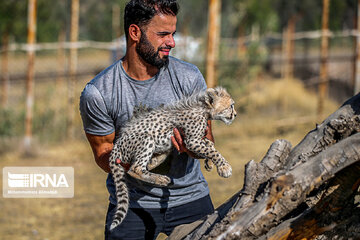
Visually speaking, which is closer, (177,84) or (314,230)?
(314,230)

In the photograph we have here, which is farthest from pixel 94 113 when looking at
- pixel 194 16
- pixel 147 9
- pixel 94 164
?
pixel 194 16

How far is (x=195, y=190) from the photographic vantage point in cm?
365

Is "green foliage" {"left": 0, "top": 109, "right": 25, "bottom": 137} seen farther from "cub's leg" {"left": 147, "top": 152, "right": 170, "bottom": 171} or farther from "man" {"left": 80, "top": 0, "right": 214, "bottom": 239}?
"cub's leg" {"left": 147, "top": 152, "right": 170, "bottom": 171}

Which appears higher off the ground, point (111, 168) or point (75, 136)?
point (111, 168)

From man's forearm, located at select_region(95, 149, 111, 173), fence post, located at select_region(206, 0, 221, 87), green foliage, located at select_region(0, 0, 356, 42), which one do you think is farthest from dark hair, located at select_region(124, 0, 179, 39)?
green foliage, located at select_region(0, 0, 356, 42)

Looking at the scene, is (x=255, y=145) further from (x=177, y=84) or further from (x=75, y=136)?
(x=177, y=84)

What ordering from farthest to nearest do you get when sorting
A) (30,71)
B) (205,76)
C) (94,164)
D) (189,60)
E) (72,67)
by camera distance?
1. (189,60)
2. (72,67)
3. (205,76)
4. (94,164)
5. (30,71)

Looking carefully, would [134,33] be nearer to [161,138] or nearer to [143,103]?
[143,103]

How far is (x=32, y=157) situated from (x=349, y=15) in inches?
334

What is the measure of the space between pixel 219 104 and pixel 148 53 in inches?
21.6

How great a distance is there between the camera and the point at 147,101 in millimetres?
3348

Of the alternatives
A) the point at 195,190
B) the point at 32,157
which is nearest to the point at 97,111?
the point at 195,190

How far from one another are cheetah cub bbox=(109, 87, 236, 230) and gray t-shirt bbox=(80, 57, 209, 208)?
0.44 feet

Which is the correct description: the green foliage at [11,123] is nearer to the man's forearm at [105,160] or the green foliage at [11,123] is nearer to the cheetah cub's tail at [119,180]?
the man's forearm at [105,160]
